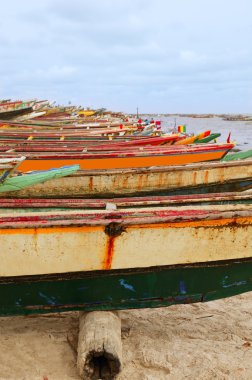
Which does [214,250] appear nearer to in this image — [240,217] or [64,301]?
[240,217]

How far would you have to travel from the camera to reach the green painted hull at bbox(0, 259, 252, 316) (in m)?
2.67

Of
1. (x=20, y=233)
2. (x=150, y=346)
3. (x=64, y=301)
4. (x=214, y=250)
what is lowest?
(x=150, y=346)

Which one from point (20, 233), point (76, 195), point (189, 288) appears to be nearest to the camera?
point (20, 233)

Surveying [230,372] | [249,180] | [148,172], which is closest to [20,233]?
[230,372]

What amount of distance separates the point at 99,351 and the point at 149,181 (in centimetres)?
385

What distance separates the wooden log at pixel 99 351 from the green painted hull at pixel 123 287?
0.74 feet

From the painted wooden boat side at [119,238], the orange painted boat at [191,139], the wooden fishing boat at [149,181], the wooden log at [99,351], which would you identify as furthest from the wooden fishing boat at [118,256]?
the orange painted boat at [191,139]

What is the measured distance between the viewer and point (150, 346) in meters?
2.88

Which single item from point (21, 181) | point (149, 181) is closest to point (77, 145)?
point (149, 181)

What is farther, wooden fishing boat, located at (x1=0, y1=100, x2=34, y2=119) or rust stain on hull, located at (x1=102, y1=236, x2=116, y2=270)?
wooden fishing boat, located at (x1=0, y1=100, x2=34, y2=119)

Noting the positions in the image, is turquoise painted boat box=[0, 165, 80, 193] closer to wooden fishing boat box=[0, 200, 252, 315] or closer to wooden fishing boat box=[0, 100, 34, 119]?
wooden fishing boat box=[0, 200, 252, 315]

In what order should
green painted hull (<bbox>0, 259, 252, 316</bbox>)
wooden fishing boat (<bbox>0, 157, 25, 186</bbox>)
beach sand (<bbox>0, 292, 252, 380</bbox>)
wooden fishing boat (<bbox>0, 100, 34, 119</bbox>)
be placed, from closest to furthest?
beach sand (<bbox>0, 292, 252, 380</bbox>), green painted hull (<bbox>0, 259, 252, 316</bbox>), wooden fishing boat (<bbox>0, 157, 25, 186</bbox>), wooden fishing boat (<bbox>0, 100, 34, 119</bbox>)

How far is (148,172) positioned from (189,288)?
3.21 metres

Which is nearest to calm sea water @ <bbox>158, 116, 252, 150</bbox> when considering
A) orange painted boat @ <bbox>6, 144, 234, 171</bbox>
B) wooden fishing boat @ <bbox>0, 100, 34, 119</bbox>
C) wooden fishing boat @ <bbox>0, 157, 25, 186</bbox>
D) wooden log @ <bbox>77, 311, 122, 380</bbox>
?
orange painted boat @ <bbox>6, 144, 234, 171</bbox>
